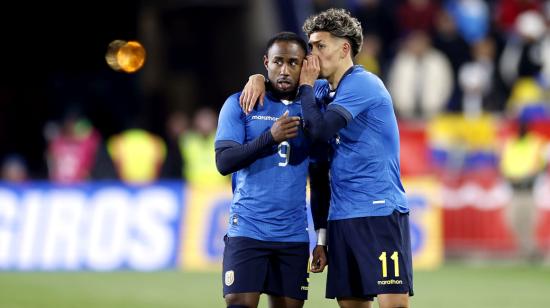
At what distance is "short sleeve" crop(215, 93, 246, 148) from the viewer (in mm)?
7535

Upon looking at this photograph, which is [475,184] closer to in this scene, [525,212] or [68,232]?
[525,212]

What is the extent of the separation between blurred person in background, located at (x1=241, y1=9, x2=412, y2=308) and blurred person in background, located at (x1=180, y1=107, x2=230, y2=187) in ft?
34.7

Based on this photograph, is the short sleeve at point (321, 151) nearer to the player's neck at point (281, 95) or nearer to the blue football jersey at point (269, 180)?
the blue football jersey at point (269, 180)

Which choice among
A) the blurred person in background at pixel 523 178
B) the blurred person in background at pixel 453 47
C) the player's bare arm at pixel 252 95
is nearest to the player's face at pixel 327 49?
the player's bare arm at pixel 252 95

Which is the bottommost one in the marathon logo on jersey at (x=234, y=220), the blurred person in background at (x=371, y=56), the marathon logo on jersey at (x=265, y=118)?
the marathon logo on jersey at (x=234, y=220)

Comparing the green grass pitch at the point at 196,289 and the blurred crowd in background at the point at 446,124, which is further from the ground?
the blurred crowd in background at the point at 446,124

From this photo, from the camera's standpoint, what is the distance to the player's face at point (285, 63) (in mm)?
7469

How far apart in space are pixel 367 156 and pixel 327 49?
0.72 meters

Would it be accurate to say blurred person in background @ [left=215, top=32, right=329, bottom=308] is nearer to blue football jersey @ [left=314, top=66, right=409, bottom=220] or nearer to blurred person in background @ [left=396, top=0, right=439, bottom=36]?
blue football jersey @ [left=314, top=66, right=409, bottom=220]

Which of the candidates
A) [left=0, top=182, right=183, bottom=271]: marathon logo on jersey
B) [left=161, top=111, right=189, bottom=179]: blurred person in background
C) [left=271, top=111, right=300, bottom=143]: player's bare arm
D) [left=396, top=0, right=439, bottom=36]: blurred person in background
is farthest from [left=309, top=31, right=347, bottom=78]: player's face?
[left=396, top=0, right=439, bottom=36]: blurred person in background

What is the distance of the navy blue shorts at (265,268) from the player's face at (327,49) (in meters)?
1.15

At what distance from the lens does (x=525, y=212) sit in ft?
53.8

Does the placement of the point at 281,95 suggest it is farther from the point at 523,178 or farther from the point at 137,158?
the point at 137,158

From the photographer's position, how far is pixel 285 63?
749 centimetres
